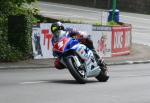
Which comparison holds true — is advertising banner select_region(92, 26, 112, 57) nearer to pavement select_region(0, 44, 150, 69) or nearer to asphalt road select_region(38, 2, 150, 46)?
pavement select_region(0, 44, 150, 69)

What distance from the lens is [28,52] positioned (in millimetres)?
22234

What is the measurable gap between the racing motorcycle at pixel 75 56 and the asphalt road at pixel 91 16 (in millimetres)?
19009

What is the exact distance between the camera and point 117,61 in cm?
2419

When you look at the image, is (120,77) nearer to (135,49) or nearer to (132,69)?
(132,69)

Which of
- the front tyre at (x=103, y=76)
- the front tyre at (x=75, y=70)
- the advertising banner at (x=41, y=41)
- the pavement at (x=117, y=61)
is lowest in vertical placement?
the pavement at (x=117, y=61)

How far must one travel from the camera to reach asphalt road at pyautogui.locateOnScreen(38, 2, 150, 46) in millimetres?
39769

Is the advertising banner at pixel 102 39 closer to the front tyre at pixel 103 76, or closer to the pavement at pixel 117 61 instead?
the pavement at pixel 117 61

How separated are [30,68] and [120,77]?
11.5 ft

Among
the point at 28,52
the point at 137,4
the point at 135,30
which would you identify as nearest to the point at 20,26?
the point at 28,52

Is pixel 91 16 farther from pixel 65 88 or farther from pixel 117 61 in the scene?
pixel 65 88

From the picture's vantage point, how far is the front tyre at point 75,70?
583 inches

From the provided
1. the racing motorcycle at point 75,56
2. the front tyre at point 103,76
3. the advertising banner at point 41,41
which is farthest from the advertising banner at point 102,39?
the racing motorcycle at point 75,56

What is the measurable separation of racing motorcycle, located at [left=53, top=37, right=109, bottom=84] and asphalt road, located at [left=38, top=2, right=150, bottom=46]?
62.4 feet

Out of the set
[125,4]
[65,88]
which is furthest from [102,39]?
[125,4]
